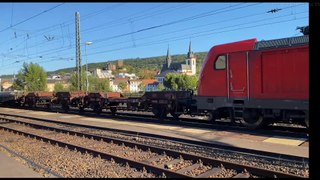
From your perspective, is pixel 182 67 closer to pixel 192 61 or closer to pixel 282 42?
pixel 192 61

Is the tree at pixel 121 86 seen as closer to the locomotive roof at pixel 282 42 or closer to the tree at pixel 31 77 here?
the tree at pixel 31 77

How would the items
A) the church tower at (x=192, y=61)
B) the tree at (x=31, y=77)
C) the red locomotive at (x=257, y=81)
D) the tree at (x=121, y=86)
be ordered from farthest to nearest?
the church tower at (x=192, y=61) < the tree at (x=121, y=86) < the tree at (x=31, y=77) < the red locomotive at (x=257, y=81)

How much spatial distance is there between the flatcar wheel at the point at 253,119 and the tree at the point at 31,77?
314 feet

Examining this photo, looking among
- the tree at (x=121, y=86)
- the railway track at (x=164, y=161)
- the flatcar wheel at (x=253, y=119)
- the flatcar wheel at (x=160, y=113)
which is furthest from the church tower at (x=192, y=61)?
the railway track at (x=164, y=161)

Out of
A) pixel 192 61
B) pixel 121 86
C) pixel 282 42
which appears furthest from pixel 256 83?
pixel 192 61

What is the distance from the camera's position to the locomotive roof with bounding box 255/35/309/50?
1241 cm

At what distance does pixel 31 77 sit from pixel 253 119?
3990 inches

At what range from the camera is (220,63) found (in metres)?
15.3

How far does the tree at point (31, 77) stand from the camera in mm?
104875

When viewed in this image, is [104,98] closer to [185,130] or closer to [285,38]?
[185,130]

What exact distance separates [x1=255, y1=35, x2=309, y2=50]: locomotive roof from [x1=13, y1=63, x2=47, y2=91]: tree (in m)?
96.3

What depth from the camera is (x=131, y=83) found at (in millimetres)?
152250

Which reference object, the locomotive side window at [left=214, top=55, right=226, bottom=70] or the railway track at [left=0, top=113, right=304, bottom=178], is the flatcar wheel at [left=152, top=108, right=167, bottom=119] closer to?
the locomotive side window at [left=214, top=55, right=226, bottom=70]

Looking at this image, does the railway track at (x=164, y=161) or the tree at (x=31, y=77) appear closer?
the railway track at (x=164, y=161)
